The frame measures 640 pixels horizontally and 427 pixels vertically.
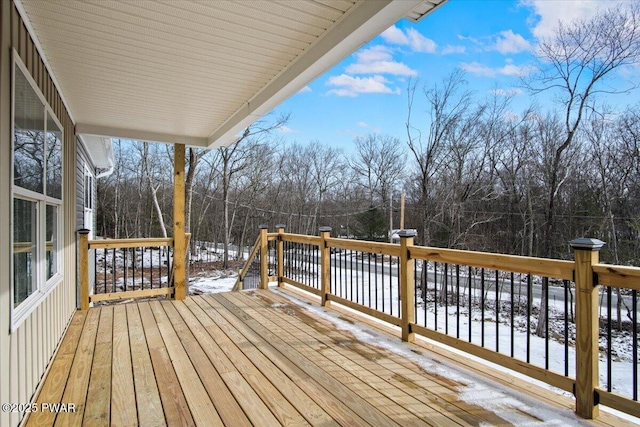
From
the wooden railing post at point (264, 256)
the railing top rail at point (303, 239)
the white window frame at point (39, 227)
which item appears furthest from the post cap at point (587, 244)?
the wooden railing post at point (264, 256)

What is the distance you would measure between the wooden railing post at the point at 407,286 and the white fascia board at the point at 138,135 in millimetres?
3697

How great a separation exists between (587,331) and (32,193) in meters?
3.65

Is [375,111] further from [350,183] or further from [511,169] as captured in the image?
[511,169]

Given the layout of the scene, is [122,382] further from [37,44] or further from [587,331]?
[587,331]

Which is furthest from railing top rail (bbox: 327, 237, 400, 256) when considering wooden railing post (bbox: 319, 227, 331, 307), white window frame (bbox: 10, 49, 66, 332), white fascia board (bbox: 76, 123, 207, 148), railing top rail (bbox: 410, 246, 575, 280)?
white window frame (bbox: 10, 49, 66, 332)

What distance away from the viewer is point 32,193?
2385 millimetres

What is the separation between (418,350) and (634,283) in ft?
5.57

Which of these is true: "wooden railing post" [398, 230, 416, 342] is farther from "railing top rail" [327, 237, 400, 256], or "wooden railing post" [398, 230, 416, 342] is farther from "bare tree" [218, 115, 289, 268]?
"bare tree" [218, 115, 289, 268]

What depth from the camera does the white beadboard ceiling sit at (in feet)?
6.89

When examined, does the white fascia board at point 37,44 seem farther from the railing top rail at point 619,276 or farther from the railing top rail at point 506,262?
the railing top rail at point 619,276

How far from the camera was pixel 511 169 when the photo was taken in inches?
600

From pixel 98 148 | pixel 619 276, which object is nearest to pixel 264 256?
pixel 98 148

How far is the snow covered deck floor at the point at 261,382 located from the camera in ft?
6.95

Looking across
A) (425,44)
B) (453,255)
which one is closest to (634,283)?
(453,255)
